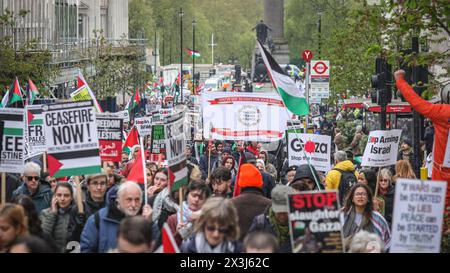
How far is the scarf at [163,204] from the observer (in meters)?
14.2

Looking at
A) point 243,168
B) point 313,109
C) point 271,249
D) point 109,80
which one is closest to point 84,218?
point 243,168

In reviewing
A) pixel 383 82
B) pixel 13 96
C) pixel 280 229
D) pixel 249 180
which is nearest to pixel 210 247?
pixel 280 229

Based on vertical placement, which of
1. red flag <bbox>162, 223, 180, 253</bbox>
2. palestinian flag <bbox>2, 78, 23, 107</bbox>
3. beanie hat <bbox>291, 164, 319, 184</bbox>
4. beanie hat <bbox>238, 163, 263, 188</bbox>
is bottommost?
red flag <bbox>162, 223, 180, 253</bbox>

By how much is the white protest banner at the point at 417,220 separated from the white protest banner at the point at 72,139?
14.9 ft

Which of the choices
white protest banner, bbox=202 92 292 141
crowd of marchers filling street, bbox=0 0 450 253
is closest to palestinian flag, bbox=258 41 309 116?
crowd of marchers filling street, bbox=0 0 450 253

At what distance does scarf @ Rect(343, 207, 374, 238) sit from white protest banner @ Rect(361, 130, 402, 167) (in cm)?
517

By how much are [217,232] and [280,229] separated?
80.0 inches

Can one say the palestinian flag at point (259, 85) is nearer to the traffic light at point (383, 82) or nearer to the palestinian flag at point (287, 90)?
the traffic light at point (383, 82)

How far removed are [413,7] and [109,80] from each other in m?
45.3

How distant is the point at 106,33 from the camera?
93.8 metres

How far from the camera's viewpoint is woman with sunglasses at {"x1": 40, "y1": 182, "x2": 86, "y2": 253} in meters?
12.6

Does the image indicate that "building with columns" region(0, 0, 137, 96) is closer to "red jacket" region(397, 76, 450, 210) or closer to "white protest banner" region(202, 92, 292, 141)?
"white protest banner" region(202, 92, 292, 141)

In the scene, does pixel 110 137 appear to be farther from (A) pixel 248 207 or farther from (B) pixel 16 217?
(B) pixel 16 217

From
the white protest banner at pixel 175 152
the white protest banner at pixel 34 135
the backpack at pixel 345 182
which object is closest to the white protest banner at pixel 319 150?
the backpack at pixel 345 182
